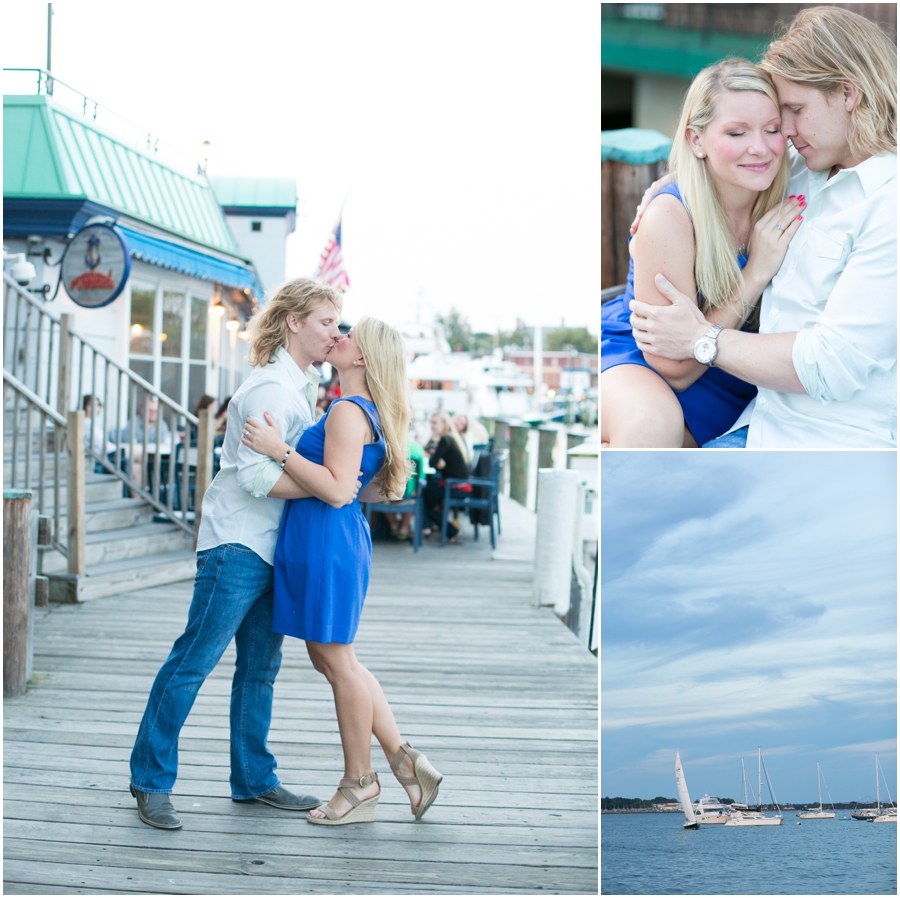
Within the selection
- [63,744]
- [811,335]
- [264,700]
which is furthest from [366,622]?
[811,335]

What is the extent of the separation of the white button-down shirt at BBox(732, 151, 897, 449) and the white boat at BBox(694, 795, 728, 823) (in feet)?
3.46

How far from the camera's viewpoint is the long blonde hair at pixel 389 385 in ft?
10.3

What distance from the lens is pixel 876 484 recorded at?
2.29m

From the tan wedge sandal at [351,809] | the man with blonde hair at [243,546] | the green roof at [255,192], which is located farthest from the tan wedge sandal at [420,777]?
the green roof at [255,192]

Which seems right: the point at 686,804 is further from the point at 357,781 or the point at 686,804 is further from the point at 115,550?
the point at 115,550

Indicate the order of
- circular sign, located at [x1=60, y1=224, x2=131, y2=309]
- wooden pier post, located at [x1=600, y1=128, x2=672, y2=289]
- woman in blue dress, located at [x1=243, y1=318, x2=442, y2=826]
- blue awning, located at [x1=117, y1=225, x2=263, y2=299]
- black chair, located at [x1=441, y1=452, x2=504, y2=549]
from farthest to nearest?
blue awning, located at [x1=117, y1=225, x2=263, y2=299] < black chair, located at [x1=441, y1=452, x2=504, y2=549] < circular sign, located at [x1=60, y1=224, x2=131, y2=309] < woman in blue dress, located at [x1=243, y1=318, x2=442, y2=826] < wooden pier post, located at [x1=600, y1=128, x2=672, y2=289]

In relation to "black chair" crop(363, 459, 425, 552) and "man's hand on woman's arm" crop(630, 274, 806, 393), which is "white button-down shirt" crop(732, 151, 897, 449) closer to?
"man's hand on woman's arm" crop(630, 274, 806, 393)

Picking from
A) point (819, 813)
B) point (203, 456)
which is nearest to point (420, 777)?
point (819, 813)

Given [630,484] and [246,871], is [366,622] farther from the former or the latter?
[630,484]

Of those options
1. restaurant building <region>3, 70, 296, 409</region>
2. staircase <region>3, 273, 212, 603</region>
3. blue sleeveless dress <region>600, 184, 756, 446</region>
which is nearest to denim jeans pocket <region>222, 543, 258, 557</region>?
blue sleeveless dress <region>600, 184, 756, 446</region>

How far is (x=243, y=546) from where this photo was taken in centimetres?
307

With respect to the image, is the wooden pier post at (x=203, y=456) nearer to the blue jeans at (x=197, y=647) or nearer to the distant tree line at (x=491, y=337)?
the blue jeans at (x=197, y=647)

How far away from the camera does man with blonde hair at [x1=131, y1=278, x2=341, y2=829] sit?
10.0ft

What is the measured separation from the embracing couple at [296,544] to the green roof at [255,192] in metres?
15.9
